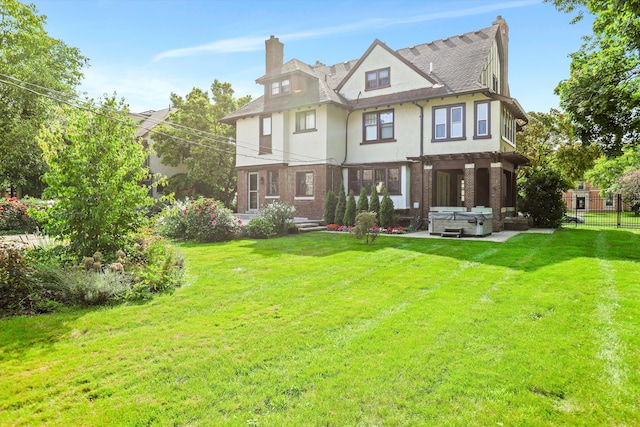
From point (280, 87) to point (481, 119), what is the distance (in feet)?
36.3

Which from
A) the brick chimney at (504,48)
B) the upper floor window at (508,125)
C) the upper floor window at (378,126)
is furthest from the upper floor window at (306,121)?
the brick chimney at (504,48)

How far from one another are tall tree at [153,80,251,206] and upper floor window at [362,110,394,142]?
1128cm

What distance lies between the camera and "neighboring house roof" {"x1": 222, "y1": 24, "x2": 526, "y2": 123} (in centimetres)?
1756

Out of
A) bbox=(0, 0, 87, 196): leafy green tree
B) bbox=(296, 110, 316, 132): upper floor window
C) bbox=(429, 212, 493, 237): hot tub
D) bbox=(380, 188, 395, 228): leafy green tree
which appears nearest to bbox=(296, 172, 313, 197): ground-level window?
bbox=(296, 110, 316, 132): upper floor window

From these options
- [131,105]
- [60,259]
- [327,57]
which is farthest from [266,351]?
[327,57]

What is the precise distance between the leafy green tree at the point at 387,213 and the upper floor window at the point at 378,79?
6122 millimetres

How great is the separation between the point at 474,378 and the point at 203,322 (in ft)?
10.8

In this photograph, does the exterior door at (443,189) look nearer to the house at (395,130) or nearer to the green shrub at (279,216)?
the house at (395,130)

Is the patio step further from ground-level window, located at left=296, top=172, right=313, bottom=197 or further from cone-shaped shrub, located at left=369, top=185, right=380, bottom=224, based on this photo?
ground-level window, located at left=296, top=172, right=313, bottom=197

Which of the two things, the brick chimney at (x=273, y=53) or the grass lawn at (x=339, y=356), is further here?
the brick chimney at (x=273, y=53)

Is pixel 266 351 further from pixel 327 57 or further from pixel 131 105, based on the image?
pixel 327 57

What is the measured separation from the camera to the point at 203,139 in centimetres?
2762

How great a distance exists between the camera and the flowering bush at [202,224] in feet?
44.6

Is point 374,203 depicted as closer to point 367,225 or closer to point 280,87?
point 367,225
